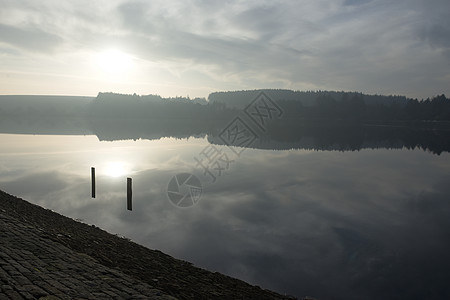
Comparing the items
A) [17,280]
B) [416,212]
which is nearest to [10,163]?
[17,280]

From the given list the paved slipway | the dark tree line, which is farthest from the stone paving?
the dark tree line

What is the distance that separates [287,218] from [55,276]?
13.8 m

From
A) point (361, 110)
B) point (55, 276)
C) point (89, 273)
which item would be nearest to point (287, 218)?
point (89, 273)

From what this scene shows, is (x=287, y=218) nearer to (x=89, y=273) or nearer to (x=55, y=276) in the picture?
(x=89, y=273)

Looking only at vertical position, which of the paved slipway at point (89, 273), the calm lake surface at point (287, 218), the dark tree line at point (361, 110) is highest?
the dark tree line at point (361, 110)

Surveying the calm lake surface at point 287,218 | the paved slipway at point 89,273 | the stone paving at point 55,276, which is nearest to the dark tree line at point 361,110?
the calm lake surface at point 287,218

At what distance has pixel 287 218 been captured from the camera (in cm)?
1883

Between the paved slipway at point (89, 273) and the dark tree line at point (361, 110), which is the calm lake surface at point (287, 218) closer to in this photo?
the paved slipway at point (89, 273)

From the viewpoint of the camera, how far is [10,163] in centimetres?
3653

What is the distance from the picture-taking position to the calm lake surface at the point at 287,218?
1213 centimetres

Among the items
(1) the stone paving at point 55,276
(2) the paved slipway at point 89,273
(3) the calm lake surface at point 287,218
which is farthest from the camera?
(3) the calm lake surface at point 287,218

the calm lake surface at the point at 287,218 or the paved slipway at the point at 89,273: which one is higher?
the paved slipway at the point at 89,273

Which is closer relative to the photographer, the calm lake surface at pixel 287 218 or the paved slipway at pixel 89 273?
the paved slipway at pixel 89 273

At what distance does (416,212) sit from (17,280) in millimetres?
22022
